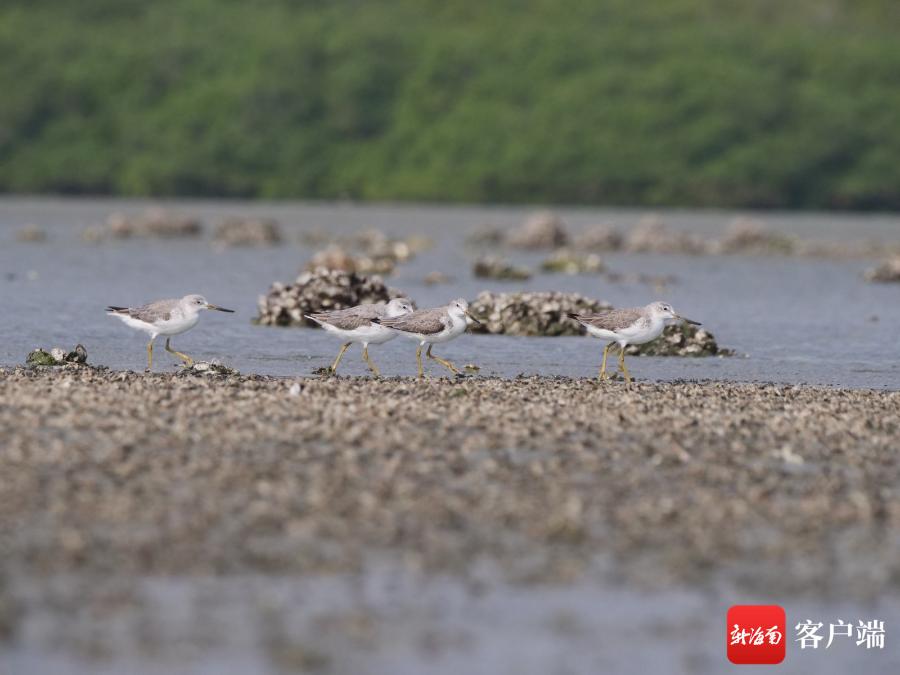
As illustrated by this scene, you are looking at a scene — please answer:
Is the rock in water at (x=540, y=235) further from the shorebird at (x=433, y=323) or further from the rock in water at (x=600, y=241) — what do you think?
the shorebird at (x=433, y=323)

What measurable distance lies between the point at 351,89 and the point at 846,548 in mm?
175096

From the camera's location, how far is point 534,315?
101 ft

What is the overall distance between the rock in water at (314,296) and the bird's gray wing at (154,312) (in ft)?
26.1

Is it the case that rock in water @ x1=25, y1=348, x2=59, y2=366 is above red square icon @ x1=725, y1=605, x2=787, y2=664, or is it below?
above

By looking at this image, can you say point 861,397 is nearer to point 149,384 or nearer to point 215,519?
point 149,384

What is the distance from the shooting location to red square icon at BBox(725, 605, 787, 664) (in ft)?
36.4

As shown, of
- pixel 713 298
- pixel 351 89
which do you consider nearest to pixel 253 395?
pixel 713 298

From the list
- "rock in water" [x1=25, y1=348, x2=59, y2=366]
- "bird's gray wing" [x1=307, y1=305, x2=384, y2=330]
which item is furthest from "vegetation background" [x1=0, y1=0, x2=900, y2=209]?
"rock in water" [x1=25, y1=348, x2=59, y2=366]

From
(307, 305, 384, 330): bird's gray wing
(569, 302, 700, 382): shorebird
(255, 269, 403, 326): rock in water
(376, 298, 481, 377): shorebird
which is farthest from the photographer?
(255, 269, 403, 326): rock in water

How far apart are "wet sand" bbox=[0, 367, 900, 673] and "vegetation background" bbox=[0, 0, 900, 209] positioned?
145572 millimetres

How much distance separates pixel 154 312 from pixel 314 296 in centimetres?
856

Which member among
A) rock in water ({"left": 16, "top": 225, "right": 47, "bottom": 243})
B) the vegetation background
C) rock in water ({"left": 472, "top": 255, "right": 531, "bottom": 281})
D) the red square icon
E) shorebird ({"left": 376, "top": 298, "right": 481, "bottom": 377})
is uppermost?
the vegetation background

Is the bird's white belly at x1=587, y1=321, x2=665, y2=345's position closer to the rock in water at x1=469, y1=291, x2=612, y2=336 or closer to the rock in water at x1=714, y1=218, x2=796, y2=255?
the rock in water at x1=469, y1=291, x2=612, y2=336

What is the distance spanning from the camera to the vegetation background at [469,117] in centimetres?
16588
